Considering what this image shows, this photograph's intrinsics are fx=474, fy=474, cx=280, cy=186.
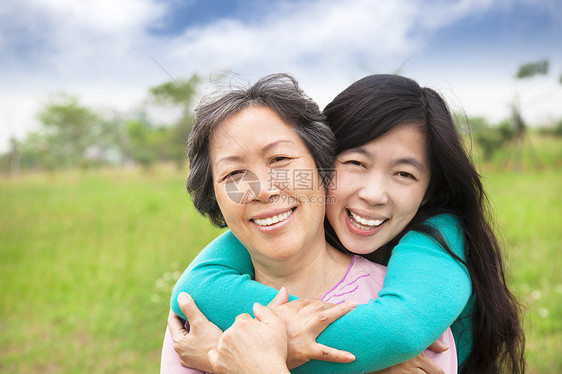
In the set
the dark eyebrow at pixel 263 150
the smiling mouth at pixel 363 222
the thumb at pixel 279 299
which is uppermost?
the dark eyebrow at pixel 263 150

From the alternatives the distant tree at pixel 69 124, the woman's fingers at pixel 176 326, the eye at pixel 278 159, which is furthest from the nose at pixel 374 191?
the distant tree at pixel 69 124

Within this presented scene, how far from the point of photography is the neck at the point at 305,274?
181 cm

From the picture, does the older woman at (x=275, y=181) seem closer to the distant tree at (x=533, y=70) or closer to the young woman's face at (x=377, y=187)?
the young woman's face at (x=377, y=187)

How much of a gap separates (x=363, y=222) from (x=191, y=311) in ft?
2.41

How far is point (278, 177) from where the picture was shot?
162 cm

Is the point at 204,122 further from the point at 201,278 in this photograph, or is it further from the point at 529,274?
the point at 529,274

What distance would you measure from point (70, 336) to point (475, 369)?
4.54m

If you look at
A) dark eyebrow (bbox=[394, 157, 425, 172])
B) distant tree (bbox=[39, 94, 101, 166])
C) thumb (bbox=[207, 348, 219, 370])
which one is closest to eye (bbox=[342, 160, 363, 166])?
dark eyebrow (bbox=[394, 157, 425, 172])

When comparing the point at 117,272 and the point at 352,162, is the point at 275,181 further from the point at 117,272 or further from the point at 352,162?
the point at 117,272

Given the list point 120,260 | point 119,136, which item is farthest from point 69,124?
point 120,260

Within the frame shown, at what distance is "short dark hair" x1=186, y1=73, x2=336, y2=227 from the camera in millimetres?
1694

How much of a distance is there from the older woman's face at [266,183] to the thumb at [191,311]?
30 centimetres

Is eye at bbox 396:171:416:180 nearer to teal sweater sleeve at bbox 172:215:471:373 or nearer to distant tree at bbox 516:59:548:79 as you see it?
teal sweater sleeve at bbox 172:215:471:373

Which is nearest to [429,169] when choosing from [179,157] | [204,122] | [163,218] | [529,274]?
[204,122]
